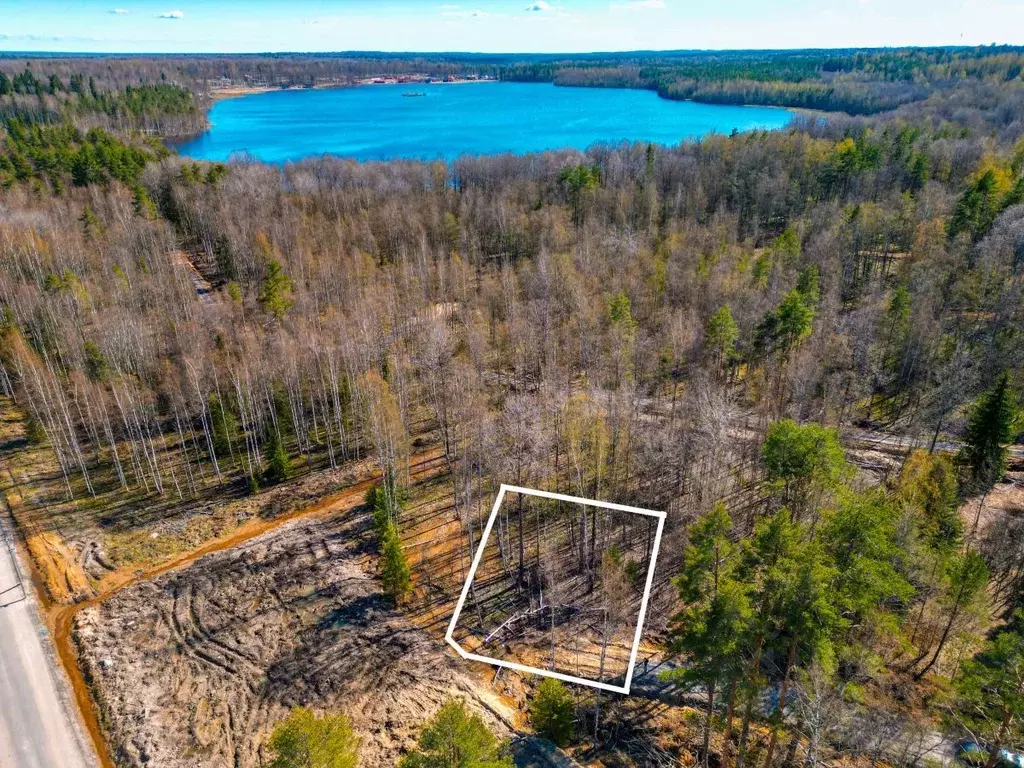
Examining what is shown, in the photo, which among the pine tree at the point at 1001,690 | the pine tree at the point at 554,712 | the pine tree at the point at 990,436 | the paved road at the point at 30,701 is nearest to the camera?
the pine tree at the point at 1001,690

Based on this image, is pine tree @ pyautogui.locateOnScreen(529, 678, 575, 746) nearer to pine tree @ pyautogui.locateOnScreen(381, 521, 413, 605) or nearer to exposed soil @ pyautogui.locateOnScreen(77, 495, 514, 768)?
exposed soil @ pyautogui.locateOnScreen(77, 495, 514, 768)

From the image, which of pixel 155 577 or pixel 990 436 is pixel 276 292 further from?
pixel 990 436

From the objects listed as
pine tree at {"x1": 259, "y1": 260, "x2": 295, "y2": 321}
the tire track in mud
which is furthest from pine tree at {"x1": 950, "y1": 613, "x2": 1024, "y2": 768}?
pine tree at {"x1": 259, "y1": 260, "x2": 295, "y2": 321}

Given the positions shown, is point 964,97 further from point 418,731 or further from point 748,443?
point 418,731

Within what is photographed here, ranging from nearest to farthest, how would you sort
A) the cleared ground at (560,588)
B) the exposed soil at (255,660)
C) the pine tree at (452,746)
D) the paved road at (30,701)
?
1. the pine tree at (452,746)
2. the paved road at (30,701)
3. the exposed soil at (255,660)
4. the cleared ground at (560,588)

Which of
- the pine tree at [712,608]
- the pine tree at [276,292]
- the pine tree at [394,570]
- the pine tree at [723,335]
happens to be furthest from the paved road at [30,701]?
the pine tree at [723,335]

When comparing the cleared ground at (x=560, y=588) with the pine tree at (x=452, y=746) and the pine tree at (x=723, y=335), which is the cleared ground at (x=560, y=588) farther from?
the pine tree at (x=723, y=335)

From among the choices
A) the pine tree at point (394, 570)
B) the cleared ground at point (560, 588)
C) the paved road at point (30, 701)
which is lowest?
the cleared ground at point (560, 588)

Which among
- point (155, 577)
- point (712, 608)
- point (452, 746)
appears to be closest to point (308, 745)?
point (452, 746)
